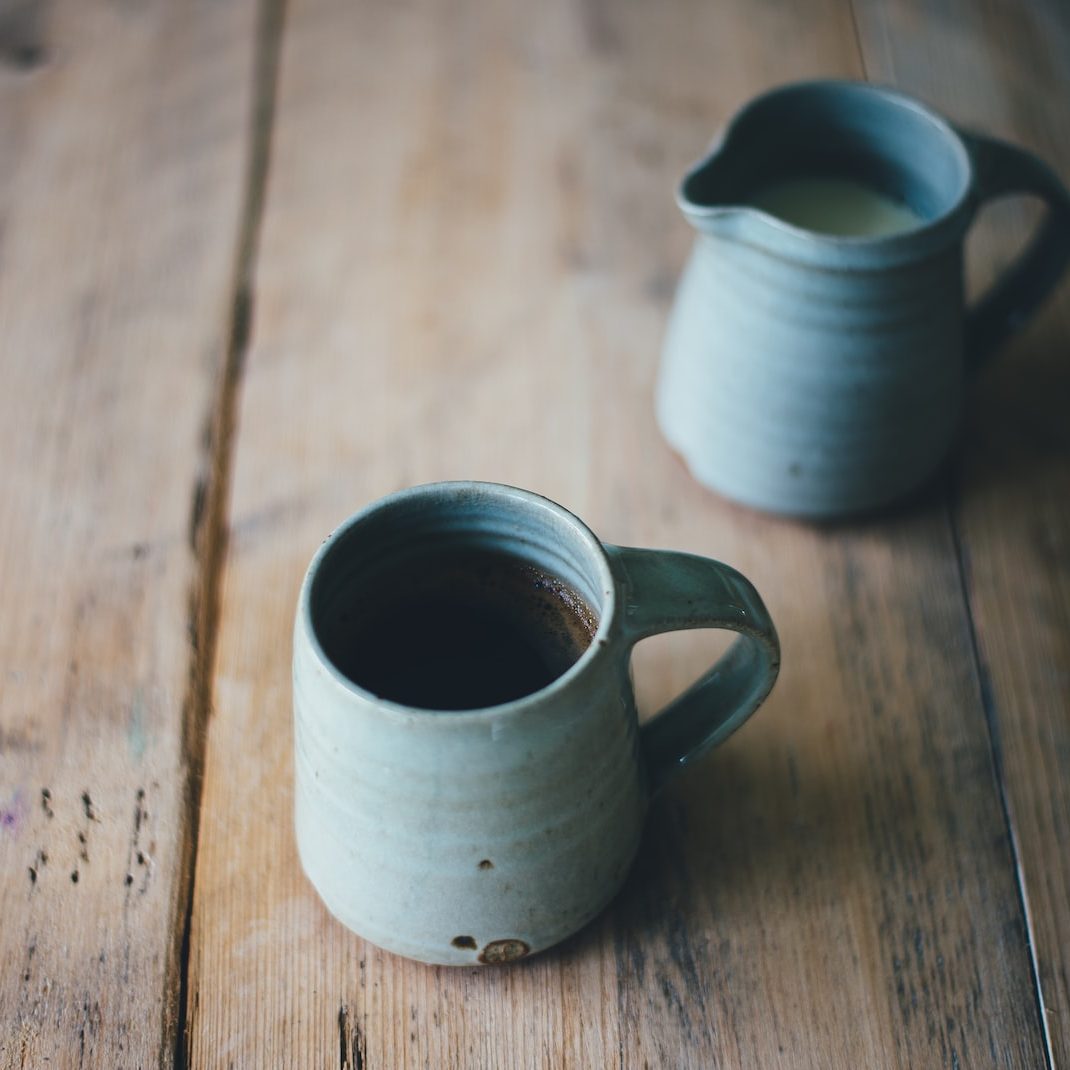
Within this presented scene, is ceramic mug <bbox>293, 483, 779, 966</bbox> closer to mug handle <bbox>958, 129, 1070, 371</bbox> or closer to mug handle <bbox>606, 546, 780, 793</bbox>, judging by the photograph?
mug handle <bbox>606, 546, 780, 793</bbox>

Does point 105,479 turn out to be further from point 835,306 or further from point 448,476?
point 835,306

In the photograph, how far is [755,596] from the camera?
477mm

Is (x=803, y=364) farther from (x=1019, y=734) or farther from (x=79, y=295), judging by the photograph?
(x=79, y=295)

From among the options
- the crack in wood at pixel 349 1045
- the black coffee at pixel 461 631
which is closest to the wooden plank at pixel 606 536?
the crack in wood at pixel 349 1045

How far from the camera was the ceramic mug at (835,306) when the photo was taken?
1.92 ft

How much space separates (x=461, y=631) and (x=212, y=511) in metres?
0.23

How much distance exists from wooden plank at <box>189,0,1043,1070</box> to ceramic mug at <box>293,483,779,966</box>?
0.15 ft

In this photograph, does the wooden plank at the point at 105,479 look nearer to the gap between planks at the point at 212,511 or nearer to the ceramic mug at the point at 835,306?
the gap between planks at the point at 212,511

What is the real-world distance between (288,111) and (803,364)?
501 mm

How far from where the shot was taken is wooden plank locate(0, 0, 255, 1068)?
1.74 feet

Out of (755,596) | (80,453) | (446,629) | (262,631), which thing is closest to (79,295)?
(80,453)

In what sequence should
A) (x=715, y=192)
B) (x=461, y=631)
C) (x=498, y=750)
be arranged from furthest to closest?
(x=715, y=192) → (x=461, y=631) → (x=498, y=750)

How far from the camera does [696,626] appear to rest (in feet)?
1.48

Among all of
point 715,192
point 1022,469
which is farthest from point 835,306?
point 1022,469
